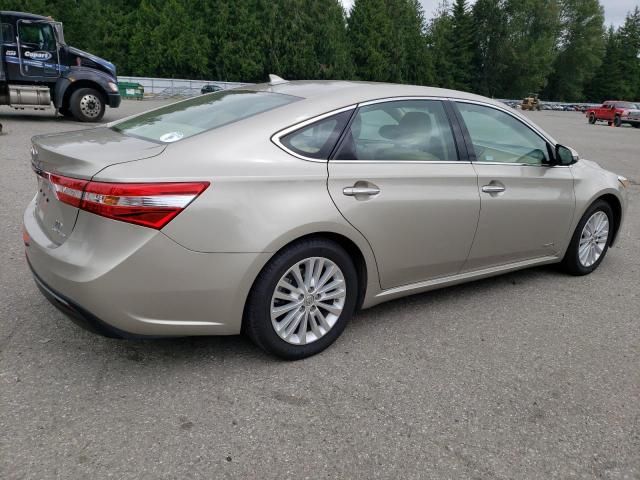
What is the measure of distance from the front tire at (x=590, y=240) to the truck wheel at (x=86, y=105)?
13051 mm

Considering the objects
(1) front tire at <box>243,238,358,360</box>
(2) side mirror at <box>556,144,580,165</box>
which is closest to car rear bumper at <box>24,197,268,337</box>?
(1) front tire at <box>243,238,358,360</box>

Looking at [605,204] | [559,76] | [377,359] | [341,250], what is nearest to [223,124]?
[341,250]

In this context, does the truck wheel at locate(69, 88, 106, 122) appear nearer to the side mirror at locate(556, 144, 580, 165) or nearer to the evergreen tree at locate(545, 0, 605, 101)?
the side mirror at locate(556, 144, 580, 165)

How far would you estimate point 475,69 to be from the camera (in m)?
83.1

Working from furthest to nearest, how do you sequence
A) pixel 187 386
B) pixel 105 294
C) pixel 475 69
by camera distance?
pixel 475 69 < pixel 187 386 < pixel 105 294

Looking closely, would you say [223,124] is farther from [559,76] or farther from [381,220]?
[559,76]

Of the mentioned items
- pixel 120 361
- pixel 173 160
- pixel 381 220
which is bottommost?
pixel 120 361

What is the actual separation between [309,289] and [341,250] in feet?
0.93

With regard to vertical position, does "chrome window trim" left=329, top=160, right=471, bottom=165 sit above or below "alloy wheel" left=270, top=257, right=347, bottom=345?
above

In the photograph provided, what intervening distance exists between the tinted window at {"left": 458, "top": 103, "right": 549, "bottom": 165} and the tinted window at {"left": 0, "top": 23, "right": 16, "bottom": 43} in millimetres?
13156

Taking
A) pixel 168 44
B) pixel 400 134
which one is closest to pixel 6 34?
pixel 400 134

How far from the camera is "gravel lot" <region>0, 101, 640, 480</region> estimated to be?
95.8 inches

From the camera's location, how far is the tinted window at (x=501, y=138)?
4.05 metres

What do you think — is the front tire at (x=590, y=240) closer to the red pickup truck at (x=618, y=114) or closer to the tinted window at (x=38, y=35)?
the tinted window at (x=38, y=35)
